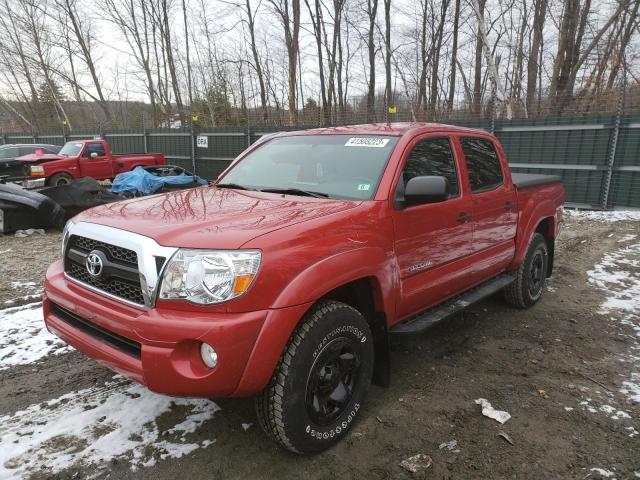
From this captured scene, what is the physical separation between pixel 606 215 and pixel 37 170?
15257mm

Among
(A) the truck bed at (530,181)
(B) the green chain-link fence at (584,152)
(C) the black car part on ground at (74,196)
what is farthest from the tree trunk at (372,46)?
(A) the truck bed at (530,181)

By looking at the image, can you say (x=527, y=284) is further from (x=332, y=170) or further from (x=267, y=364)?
(x=267, y=364)

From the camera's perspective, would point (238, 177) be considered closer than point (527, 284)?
Yes

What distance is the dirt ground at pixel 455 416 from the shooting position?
2.53 meters

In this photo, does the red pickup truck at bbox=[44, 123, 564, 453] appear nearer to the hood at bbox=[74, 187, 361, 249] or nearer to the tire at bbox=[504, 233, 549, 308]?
the hood at bbox=[74, 187, 361, 249]

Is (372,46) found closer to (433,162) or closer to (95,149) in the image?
(95,149)

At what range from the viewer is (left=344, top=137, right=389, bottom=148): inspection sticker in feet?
11.0

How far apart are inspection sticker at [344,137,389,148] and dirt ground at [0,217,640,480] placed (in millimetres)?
1412

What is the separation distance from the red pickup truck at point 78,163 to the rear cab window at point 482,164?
13.3 meters

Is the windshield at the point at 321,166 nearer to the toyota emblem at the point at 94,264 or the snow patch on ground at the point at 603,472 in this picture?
the toyota emblem at the point at 94,264

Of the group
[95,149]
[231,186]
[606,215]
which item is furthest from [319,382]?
[95,149]

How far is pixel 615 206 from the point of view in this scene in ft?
36.1

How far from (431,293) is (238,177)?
1799 millimetres

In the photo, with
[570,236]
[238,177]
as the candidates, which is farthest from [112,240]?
[570,236]
